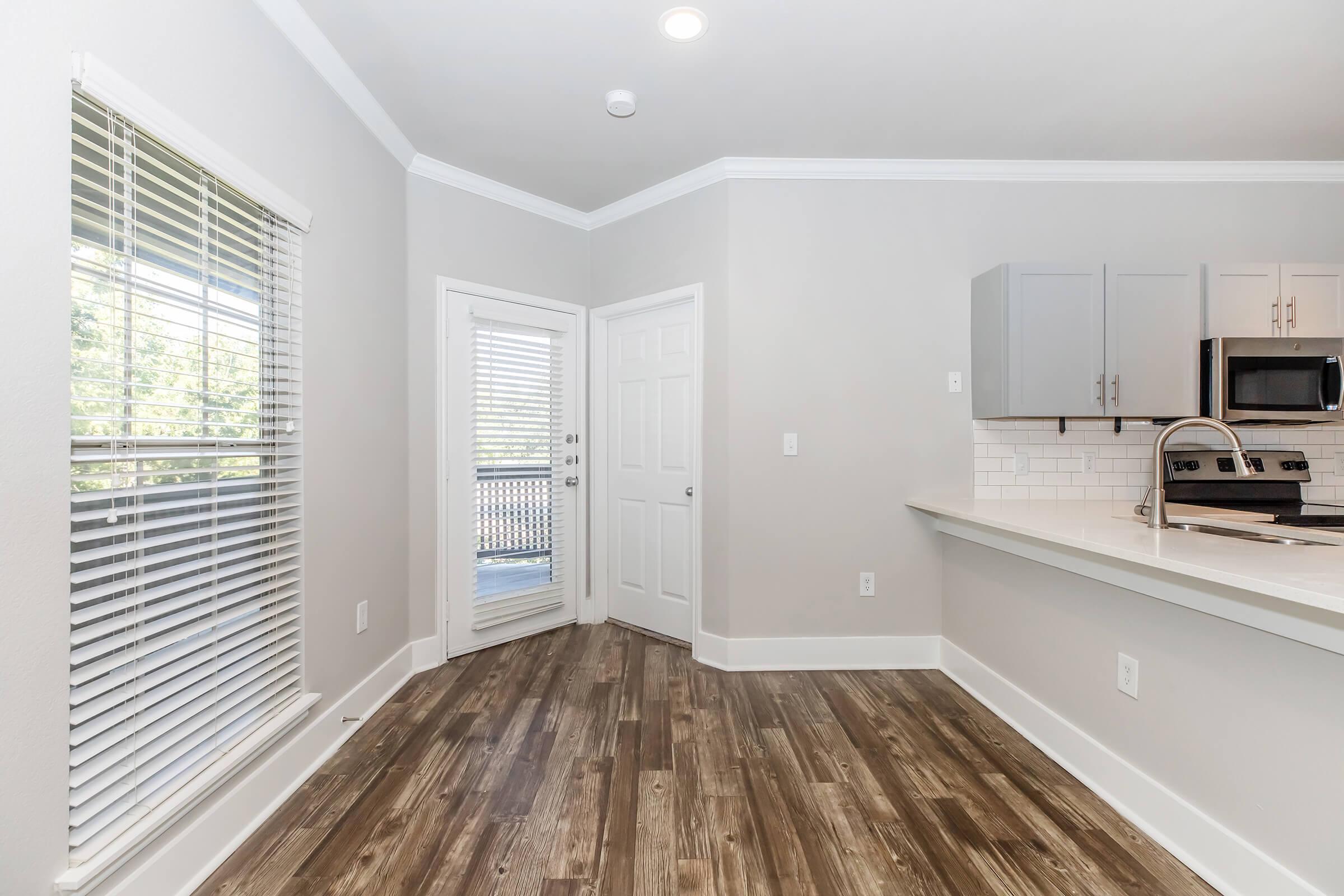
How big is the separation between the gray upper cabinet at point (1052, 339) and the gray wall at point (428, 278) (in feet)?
8.46

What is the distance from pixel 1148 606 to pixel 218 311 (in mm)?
2933

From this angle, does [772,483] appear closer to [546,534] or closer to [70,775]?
[546,534]

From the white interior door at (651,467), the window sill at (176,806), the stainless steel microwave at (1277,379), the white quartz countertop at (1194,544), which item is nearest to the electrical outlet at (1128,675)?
the white quartz countertop at (1194,544)

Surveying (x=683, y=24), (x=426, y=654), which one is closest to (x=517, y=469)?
(x=426, y=654)

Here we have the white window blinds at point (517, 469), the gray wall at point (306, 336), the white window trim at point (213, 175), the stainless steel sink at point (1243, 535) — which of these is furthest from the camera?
the white window blinds at point (517, 469)

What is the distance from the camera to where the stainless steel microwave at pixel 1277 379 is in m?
2.58

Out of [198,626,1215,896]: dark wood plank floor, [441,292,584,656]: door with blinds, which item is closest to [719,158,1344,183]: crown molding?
[441,292,584,656]: door with blinds

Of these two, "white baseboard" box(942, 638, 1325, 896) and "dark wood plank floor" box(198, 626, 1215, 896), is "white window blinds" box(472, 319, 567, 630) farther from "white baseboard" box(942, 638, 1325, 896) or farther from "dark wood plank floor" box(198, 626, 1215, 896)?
"white baseboard" box(942, 638, 1325, 896)

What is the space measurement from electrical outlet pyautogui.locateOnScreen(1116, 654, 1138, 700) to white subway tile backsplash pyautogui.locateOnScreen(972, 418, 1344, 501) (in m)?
1.17

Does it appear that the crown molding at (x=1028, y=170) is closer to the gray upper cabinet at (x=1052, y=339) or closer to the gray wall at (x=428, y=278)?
the gray upper cabinet at (x=1052, y=339)

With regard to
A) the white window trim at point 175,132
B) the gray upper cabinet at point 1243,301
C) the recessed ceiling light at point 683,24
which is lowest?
the gray upper cabinet at point 1243,301

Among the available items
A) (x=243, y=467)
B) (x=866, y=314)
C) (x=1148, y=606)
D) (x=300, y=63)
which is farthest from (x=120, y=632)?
(x=866, y=314)

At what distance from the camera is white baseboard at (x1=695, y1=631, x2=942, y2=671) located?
3.02 metres

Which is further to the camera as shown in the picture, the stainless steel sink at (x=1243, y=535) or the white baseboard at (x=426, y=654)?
the white baseboard at (x=426, y=654)
